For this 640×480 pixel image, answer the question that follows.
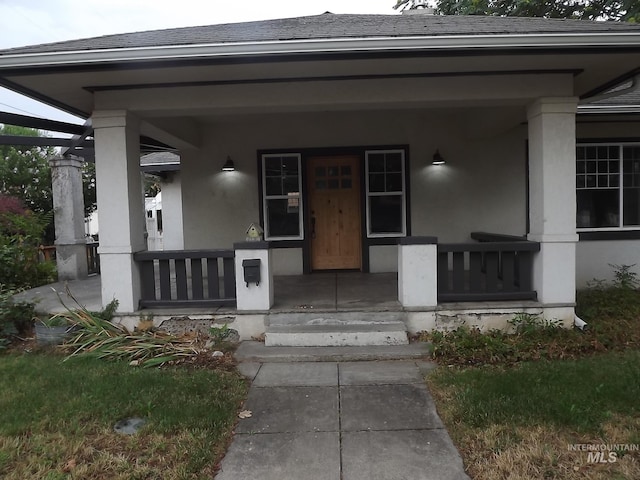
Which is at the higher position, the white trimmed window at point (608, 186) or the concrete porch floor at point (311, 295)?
the white trimmed window at point (608, 186)

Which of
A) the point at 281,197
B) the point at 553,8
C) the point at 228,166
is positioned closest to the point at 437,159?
the point at 281,197

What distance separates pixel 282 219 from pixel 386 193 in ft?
6.29

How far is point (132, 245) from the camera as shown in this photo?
17.4 feet

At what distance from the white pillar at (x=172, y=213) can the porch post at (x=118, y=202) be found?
6.71 meters

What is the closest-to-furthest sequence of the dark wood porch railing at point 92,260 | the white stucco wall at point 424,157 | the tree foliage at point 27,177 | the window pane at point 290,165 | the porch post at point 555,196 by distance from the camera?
the porch post at point 555,196
the white stucco wall at point 424,157
the window pane at point 290,165
the dark wood porch railing at point 92,260
the tree foliage at point 27,177

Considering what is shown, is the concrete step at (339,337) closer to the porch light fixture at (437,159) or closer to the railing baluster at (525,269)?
the railing baluster at (525,269)

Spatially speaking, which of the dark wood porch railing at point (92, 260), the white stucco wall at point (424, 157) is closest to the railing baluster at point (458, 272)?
the white stucco wall at point (424, 157)

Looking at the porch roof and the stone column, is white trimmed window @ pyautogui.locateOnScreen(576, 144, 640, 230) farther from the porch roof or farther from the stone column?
the stone column

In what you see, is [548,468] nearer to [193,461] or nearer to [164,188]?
[193,461]

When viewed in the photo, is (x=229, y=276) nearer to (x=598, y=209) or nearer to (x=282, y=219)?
(x=282, y=219)

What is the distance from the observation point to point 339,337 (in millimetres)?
4977

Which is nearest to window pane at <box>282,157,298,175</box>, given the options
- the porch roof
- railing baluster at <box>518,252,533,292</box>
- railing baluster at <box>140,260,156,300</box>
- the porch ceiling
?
the porch ceiling

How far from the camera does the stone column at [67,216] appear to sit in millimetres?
8445

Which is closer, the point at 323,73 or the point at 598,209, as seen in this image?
the point at 323,73
